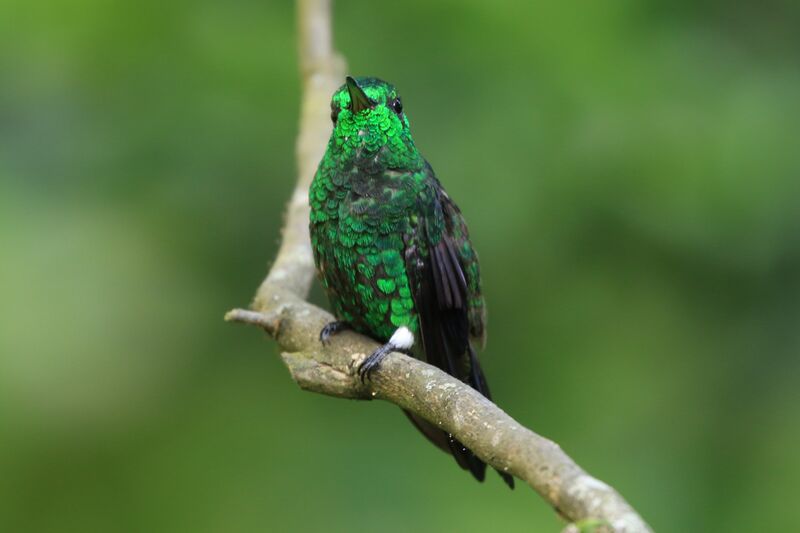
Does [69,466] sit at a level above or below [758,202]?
below

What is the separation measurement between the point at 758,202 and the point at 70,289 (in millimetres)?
3007

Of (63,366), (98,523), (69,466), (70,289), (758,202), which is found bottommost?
(98,523)

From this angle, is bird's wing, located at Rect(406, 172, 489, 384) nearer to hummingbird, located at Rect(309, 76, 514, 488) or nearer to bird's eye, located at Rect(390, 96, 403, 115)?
hummingbird, located at Rect(309, 76, 514, 488)

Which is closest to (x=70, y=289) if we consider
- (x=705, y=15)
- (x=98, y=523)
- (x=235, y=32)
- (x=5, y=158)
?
(x=5, y=158)

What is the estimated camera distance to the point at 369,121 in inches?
121

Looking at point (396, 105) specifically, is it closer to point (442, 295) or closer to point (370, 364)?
point (442, 295)

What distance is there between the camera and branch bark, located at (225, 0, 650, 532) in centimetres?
164

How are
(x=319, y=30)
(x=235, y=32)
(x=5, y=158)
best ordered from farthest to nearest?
(x=235, y=32), (x=5, y=158), (x=319, y=30)

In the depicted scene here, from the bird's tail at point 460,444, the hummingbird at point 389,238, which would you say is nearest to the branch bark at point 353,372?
the hummingbird at point 389,238

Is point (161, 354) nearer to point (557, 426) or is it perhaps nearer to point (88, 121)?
point (88, 121)

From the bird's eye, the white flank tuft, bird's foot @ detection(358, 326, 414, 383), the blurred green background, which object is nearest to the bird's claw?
bird's foot @ detection(358, 326, 414, 383)

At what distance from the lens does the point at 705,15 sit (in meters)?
4.86

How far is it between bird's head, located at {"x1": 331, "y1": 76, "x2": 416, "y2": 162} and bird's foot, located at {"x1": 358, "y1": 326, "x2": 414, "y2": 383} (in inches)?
21.7

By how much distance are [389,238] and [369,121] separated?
0.36 m
